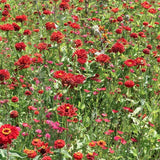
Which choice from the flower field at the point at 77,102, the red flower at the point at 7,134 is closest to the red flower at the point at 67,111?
the flower field at the point at 77,102

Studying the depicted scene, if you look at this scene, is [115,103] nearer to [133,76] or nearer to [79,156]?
[133,76]

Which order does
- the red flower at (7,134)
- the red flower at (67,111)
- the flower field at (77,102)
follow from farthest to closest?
the flower field at (77,102)
the red flower at (67,111)
the red flower at (7,134)

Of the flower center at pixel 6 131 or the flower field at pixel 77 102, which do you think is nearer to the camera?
the flower center at pixel 6 131

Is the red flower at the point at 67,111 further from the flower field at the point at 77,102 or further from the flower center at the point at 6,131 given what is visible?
the flower center at the point at 6,131

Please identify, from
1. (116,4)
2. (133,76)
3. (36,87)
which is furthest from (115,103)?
(116,4)

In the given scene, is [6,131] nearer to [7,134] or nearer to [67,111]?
[7,134]

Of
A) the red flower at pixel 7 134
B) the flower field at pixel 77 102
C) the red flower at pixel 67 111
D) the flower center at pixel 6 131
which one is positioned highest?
the flower center at pixel 6 131

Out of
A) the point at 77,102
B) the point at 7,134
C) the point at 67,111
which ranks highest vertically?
the point at 7,134

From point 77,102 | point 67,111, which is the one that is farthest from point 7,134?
point 77,102

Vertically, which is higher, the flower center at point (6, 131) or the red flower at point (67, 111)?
the flower center at point (6, 131)

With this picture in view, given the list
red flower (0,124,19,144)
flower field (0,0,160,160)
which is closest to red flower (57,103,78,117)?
flower field (0,0,160,160)

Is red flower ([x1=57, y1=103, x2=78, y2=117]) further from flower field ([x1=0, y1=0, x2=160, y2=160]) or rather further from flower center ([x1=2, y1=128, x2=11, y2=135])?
flower center ([x1=2, y1=128, x2=11, y2=135])

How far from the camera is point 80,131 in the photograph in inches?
81.6

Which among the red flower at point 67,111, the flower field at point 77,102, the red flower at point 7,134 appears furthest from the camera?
the flower field at point 77,102
